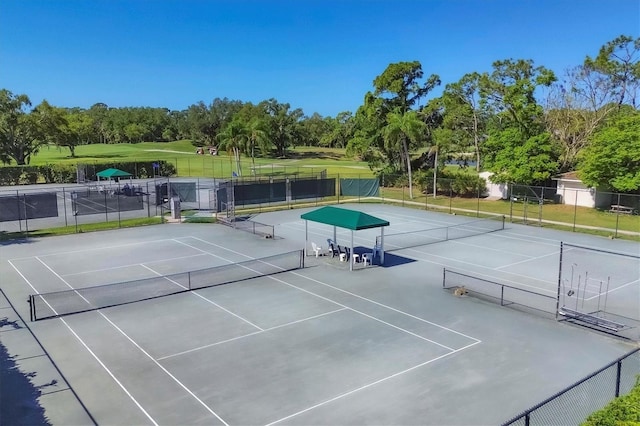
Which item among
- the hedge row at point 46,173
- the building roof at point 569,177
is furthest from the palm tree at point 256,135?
the building roof at point 569,177

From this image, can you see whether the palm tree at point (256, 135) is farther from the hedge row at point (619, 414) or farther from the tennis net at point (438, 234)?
the hedge row at point (619, 414)

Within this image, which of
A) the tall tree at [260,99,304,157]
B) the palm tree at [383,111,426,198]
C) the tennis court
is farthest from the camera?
the tall tree at [260,99,304,157]

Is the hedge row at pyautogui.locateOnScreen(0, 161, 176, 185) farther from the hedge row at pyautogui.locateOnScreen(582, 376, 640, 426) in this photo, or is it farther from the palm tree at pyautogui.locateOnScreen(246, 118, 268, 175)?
the hedge row at pyautogui.locateOnScreen(582, 376, 640, 426)

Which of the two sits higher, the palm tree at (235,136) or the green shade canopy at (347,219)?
the palm tree at (235,136)

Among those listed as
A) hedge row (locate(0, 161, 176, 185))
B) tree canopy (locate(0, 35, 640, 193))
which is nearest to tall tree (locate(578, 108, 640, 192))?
tree canopy (locate(0, 35, 640, 193))

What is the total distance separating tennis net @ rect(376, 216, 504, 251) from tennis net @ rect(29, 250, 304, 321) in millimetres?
7290

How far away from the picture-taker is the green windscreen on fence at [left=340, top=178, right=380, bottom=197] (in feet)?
173

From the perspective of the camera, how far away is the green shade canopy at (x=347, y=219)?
23381 millimetres

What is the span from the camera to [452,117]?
54375 mm

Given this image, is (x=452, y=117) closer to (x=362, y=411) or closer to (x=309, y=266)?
(x=309, y=266)

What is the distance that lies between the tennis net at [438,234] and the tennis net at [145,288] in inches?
287

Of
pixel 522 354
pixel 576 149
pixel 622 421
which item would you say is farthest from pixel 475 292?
pixel 576 149

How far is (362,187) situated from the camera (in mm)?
52688

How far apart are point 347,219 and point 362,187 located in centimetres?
2900
